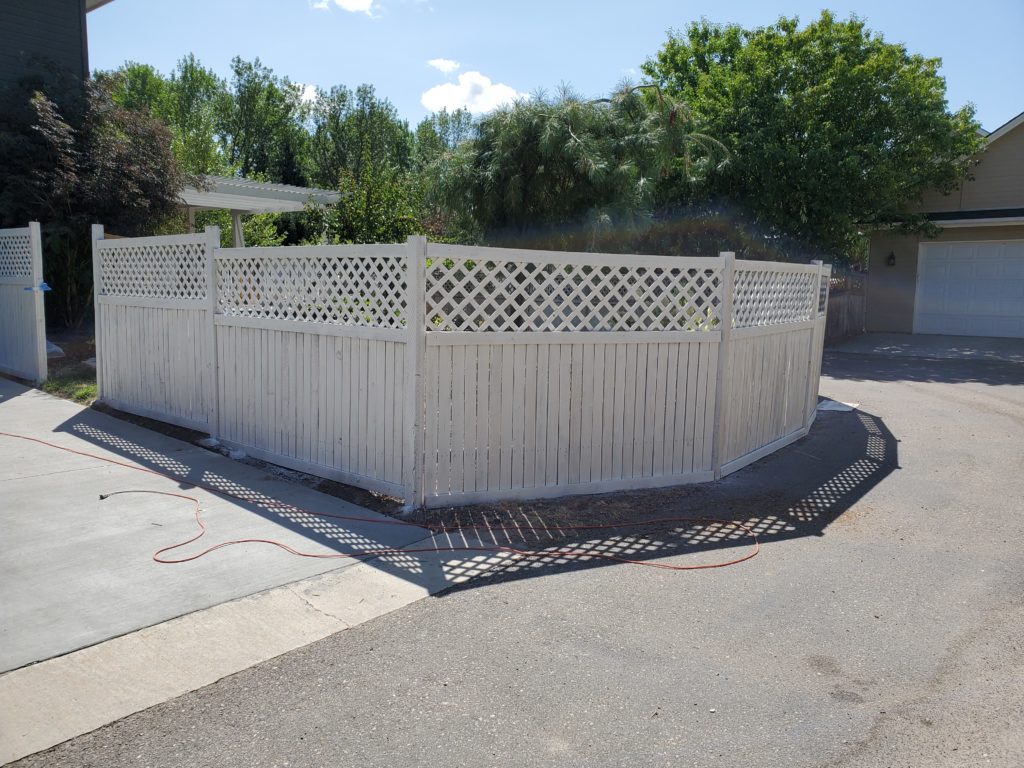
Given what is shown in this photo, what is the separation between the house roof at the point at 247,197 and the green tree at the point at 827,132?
25.6ft

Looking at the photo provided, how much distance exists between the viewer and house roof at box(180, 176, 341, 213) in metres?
14.5

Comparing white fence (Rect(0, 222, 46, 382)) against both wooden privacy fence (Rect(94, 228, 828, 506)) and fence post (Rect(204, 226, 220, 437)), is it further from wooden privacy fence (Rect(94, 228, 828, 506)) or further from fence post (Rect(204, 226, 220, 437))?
fence post (Rect(204, 226, 220, 437))

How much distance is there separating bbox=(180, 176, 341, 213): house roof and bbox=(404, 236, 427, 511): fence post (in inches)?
382

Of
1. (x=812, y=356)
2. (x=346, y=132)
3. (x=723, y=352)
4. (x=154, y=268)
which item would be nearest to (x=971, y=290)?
(x=812, y=356)

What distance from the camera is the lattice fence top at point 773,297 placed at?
6.53m

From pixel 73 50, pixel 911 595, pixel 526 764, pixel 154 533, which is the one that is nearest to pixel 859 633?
pixel 911 595

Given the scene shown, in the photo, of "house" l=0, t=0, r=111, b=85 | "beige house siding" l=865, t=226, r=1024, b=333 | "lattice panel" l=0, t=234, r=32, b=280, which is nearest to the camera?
"lattice panel" l=0, t=234, r=32, b=280

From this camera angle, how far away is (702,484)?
6332mm

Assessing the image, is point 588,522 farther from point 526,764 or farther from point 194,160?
point 194,160

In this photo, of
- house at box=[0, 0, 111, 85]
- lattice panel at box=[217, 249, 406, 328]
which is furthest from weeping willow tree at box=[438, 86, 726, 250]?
house at box=[0, 0, 111, 85]

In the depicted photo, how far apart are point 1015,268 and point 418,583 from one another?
1836 cm

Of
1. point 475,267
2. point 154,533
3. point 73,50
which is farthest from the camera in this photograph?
point 73,50

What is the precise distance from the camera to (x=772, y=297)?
7137mm

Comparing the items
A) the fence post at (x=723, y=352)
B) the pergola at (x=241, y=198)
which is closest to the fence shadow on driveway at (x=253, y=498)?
the fence post at (x=723, y=352)
